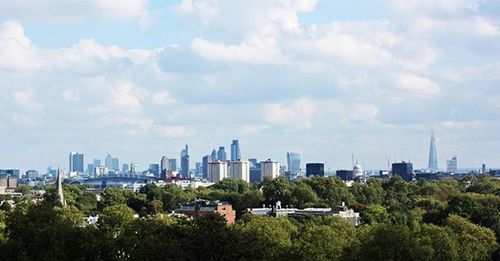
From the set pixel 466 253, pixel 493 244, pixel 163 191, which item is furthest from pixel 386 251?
pixel 163 191

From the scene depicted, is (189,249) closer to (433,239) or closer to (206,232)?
(206,232)

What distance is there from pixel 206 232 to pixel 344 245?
14.2 metres

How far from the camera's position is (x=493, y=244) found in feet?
244

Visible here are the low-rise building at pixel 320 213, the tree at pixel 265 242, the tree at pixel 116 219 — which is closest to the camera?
the tree at pixel 265 242

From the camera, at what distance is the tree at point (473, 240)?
224ft

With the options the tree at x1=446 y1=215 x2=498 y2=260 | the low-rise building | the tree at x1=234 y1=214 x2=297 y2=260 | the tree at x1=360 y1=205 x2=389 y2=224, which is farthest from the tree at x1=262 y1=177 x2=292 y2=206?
the tree at x1=234 y1=214 x2=297 y2=260

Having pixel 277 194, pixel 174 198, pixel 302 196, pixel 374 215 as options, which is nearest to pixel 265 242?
pixel 374 215

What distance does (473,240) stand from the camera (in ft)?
236

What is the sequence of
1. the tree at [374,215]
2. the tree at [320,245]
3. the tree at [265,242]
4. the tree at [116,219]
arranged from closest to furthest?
the tree at [265,242] → the tree at [320,245] → the tree at [116,219] → the tree at [374,215]

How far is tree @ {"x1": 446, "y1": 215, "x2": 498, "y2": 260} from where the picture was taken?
68.1m

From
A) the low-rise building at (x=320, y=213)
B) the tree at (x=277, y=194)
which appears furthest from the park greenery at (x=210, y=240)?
the tree at (x=277, y=194)

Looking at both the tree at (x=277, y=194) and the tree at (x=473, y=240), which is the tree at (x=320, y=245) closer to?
the tree at (x=473, y=240)

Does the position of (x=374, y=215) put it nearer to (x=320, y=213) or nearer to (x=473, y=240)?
(x=320, y=213)

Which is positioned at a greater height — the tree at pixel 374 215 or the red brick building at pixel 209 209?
the red brick building at pixel 209 209
